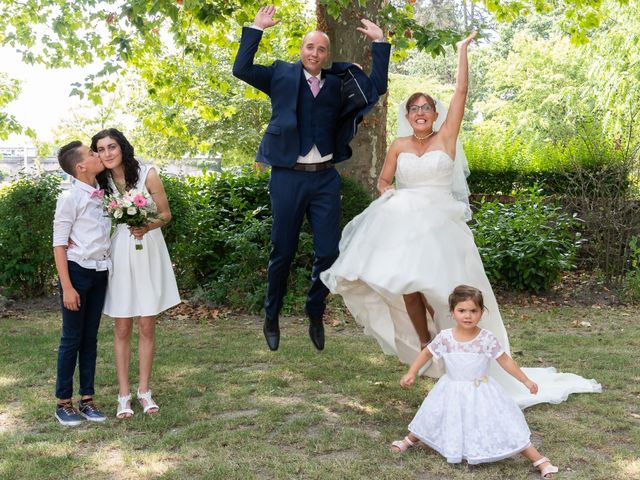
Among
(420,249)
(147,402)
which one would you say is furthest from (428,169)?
(147,402)

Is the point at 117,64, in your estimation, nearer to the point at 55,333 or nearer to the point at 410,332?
the point at 55,333

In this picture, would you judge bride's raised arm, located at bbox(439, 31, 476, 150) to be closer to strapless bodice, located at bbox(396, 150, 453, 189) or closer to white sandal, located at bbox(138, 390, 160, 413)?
strapless bodice, located at bbox(396, 150, 453, 189)

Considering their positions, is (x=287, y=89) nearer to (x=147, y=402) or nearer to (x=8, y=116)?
(x=147, y=402)

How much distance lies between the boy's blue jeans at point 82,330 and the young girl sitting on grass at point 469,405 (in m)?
2.06

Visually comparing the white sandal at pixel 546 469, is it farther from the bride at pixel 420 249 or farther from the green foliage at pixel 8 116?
the green foliage at pixel 8 116

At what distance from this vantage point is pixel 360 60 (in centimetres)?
882

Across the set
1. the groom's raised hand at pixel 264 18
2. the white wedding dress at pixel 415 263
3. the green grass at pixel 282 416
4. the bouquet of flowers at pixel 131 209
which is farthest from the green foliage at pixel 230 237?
the bouquet of flowers at pixel 131 209

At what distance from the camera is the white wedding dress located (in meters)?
4.47

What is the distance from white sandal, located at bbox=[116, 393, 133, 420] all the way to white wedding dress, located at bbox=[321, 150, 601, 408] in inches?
60.0

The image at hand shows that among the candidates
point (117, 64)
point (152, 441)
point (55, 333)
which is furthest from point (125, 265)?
point (117, 64)

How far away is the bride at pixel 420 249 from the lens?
14.8 ft

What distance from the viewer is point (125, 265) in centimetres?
460

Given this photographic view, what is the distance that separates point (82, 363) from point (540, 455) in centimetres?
293

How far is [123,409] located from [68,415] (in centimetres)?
34
